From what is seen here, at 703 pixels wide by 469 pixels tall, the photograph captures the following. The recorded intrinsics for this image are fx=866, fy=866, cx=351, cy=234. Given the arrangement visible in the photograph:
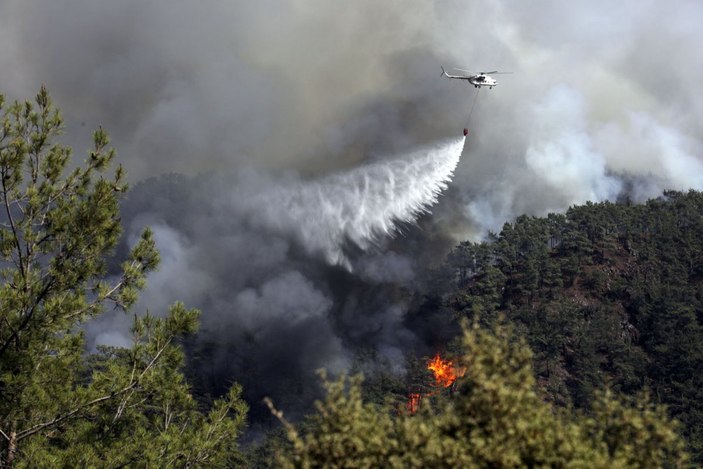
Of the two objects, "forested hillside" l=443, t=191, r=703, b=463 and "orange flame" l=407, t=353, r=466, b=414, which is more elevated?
"forested hillside" l=443, t=191, r=703, b=463

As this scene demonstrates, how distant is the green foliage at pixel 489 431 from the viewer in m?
18.9

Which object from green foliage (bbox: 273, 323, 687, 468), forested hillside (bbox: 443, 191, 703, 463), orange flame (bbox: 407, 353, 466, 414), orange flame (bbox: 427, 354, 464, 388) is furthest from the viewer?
forested hillside (bbox: 443, 191, 703, 463)

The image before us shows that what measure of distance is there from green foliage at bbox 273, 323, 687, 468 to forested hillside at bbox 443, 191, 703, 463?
428 ft

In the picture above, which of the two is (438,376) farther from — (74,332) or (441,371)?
(74,332)

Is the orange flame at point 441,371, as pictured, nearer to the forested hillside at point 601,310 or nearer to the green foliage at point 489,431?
the forested hillside at point 601,310

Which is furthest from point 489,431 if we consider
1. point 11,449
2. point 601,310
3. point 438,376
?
point 601,310

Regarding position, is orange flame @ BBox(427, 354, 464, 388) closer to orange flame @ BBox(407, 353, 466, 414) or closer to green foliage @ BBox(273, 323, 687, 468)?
orange flame @ BBox(407, 353, 466, 414)

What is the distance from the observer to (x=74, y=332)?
118ft

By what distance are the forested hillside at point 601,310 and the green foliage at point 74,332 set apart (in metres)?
122

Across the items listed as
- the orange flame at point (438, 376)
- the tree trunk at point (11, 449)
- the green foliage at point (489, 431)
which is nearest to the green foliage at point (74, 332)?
the tree trunk at point (11, 449)

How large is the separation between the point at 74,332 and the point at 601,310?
6378 inches

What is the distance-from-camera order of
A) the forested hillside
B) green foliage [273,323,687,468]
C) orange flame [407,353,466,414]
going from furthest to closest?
the forested hillside < orange flame [407,353,466,414] < green foliage [273,323,687,468]

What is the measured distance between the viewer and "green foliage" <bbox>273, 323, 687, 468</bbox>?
18.9m

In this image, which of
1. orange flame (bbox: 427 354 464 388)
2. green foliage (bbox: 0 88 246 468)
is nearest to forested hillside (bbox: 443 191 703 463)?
orange flame (bbox: 427 354 464 388)
